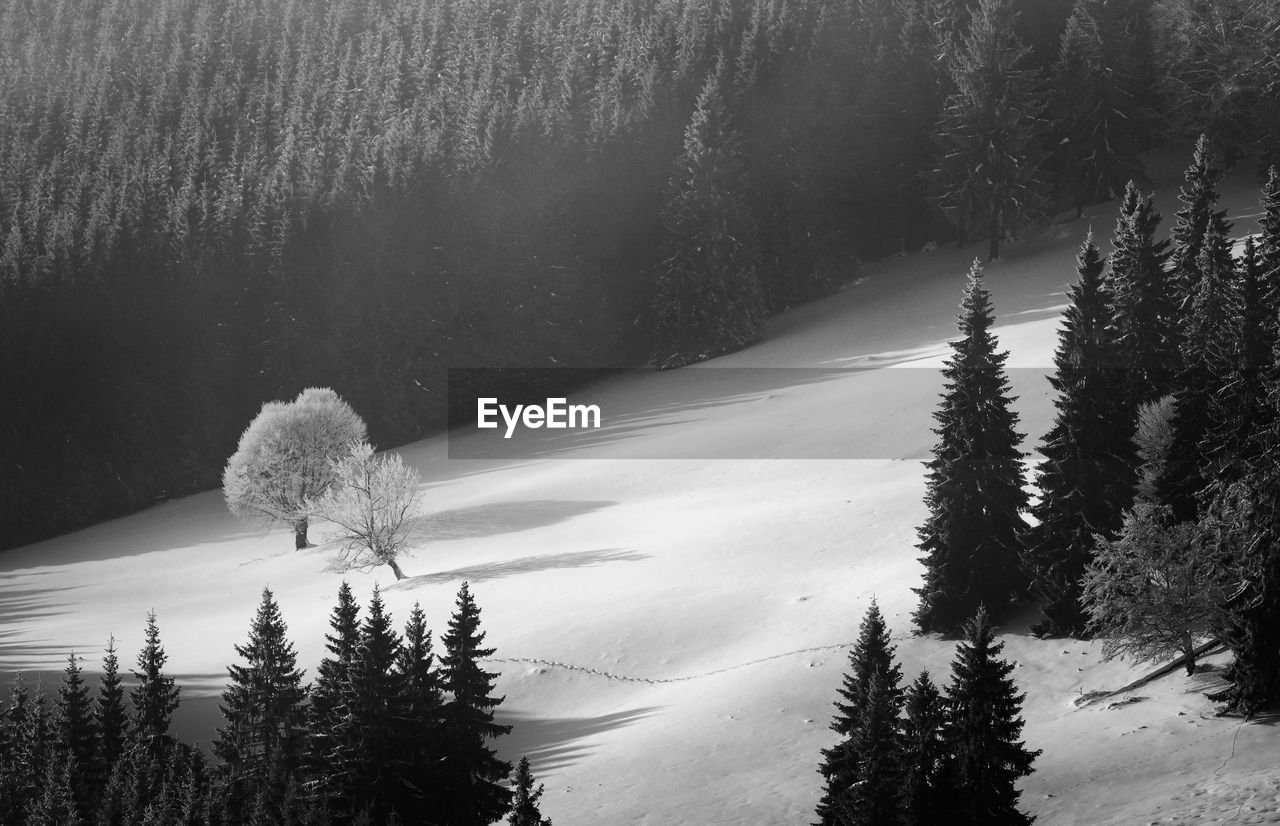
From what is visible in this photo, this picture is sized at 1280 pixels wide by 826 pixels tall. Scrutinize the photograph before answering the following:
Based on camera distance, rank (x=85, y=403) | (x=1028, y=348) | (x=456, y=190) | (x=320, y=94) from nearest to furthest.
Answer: (x=1028, y=348)
(x=85, y=403)
(x=456, y=190)
(x=320, y=94)

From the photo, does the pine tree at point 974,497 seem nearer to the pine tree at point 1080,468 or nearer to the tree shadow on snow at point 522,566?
the pine tree at point 1080,468

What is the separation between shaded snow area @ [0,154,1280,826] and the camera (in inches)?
1221

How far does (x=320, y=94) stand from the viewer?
104 metres

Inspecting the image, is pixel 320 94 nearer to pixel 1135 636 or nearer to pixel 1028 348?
pixel 1028 348

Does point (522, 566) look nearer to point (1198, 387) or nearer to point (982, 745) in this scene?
point (1198, 387)

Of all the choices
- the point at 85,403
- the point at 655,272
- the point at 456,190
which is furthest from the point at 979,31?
the point at 85,403

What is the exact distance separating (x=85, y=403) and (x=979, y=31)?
175 feet

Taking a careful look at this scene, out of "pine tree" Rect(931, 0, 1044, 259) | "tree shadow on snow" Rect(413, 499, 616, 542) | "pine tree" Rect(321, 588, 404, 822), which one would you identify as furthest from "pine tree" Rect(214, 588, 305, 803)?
"pine tree" Rect(931, 0, 1044, 259)

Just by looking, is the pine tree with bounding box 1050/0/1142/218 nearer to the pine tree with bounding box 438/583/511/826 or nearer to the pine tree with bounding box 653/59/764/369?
the pine tree with bounding box 653/59/764/369

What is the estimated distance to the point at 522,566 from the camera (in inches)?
2116

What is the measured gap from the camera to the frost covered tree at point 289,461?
64125 mm

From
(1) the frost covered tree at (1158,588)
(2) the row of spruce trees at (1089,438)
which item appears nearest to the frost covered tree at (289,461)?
(2) the row of spruce trees at (1089,438)

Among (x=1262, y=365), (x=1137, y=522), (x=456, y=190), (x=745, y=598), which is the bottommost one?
(x=745, y=598)

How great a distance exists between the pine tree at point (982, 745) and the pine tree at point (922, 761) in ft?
0.85
